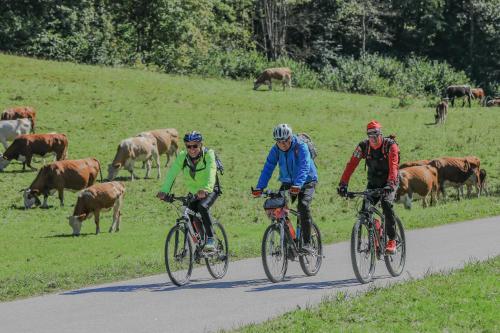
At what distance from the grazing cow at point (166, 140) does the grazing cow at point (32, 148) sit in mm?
3197

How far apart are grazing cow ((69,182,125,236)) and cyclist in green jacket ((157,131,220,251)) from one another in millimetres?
10209

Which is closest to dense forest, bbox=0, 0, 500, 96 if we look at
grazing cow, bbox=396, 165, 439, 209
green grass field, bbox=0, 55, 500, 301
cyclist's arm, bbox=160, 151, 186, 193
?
green grass field, bbox=0, 55, 500, 301

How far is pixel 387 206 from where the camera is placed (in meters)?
13.9

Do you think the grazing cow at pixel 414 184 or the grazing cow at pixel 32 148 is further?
the grazing cow at pixel 32 148

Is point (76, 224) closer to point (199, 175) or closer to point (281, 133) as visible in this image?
point (199, 175)

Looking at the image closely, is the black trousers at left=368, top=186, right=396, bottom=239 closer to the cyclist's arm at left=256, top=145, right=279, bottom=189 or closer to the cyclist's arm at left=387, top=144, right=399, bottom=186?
the cyclist's arm at left=387, top=144, right=399, bottom=186

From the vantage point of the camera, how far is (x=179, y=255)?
14.1 meters

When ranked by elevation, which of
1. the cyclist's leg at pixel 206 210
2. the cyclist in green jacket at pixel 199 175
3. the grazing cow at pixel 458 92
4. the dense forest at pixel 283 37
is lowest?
the cyclist's leg at pixel 206 210

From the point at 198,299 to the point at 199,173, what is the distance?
90.8 inches

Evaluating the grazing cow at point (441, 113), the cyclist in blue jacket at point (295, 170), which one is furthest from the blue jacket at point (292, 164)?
the grazing cow at point (441, 113)

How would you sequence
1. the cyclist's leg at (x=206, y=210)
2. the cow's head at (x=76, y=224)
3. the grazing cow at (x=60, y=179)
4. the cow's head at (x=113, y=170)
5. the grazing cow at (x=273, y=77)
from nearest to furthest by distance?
the cyclist's leg at (x=206, y=210) → the cow's head at (x=76, y=224) → the grazing cow at (x=60, y=179) → the cow's head at (x=113, y=170) → the grazing cow at (x=273, y=77)

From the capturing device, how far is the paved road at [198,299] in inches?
448

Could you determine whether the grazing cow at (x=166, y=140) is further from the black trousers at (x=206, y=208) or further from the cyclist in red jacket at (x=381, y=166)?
the cyclist in red jacket at (x=381, y=166)

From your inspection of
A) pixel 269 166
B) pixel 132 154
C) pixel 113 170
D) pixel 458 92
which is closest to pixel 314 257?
pixel 269 166
